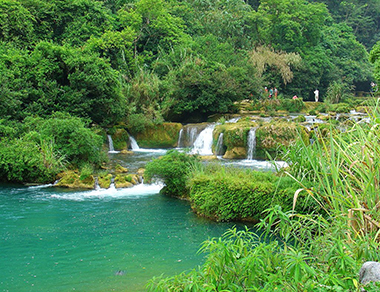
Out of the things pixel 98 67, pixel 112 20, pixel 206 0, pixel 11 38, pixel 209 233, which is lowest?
pixel 209 233

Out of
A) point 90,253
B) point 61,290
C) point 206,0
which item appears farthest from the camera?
point 206,0

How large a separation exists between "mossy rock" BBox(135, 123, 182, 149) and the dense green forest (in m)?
0.68

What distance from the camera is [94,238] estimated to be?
342 inches

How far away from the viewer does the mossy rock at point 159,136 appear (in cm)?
2133

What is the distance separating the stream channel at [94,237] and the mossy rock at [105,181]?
0.31 m

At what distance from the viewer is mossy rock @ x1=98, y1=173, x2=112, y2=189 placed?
43.8 ft

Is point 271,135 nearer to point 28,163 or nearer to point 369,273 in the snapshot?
point 28,163

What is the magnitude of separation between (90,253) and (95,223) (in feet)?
6.57

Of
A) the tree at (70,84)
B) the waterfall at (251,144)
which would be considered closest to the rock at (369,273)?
the waterfall at (251,144)

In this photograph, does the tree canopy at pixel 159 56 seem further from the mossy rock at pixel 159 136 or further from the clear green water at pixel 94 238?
the clear green water at pixel 94 238

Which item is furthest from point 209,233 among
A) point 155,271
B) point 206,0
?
point 206,0

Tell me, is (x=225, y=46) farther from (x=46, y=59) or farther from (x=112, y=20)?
(x=46, y=59)

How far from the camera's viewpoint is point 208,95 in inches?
918

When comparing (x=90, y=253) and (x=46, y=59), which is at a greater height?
(x=46, y=59)
